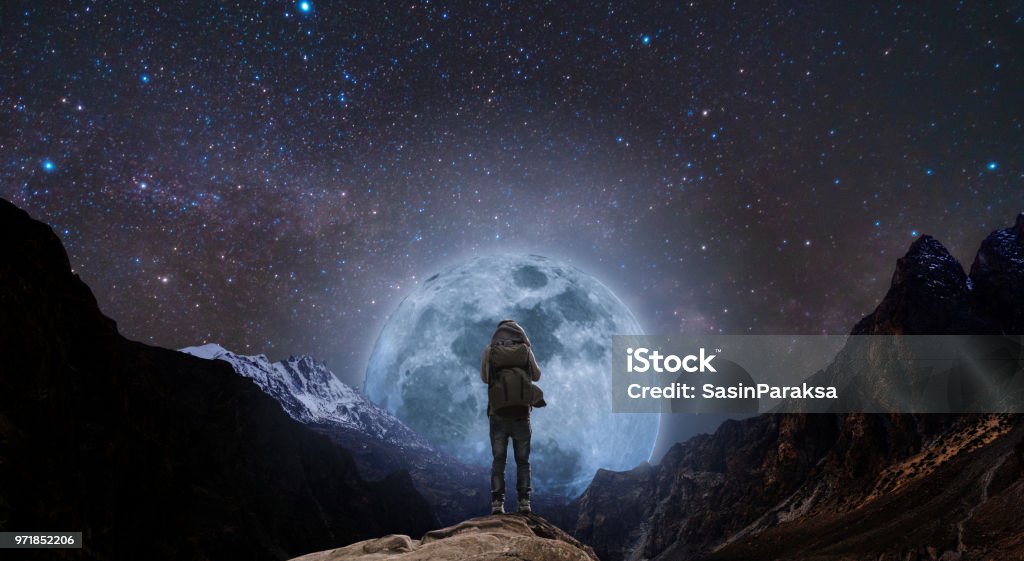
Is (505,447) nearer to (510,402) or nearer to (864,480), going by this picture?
(510,402)

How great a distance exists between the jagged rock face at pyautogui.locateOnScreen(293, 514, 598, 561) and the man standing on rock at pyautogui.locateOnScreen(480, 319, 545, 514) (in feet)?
3.07

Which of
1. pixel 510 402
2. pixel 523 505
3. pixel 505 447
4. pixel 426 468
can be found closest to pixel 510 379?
pixel 510 402

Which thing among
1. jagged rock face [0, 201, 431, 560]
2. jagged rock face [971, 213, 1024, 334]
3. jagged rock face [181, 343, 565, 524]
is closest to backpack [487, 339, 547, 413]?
jagged rock face [0, 201, 431, 560]

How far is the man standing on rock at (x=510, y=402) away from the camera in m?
10.7

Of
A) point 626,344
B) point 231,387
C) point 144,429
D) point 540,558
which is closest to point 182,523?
point 144,429

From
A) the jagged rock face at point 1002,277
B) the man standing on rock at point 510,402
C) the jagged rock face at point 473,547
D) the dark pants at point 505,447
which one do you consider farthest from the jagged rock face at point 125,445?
the jagged rock face at point 1002,277

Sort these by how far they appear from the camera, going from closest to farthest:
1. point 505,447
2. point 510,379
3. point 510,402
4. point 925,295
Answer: point 510,402 → point 510,379 → point 505,447 → point 925,295

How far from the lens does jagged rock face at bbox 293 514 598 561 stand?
25.1 ft

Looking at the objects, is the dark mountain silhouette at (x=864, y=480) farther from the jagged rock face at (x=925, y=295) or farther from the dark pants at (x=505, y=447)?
the dark pants at (x=505, y=447)

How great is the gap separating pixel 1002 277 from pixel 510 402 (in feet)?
347

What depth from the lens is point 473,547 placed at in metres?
8.00

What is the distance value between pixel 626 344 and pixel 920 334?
47.9 metres

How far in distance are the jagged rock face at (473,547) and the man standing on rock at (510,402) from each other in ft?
3.07

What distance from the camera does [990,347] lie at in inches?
3046
